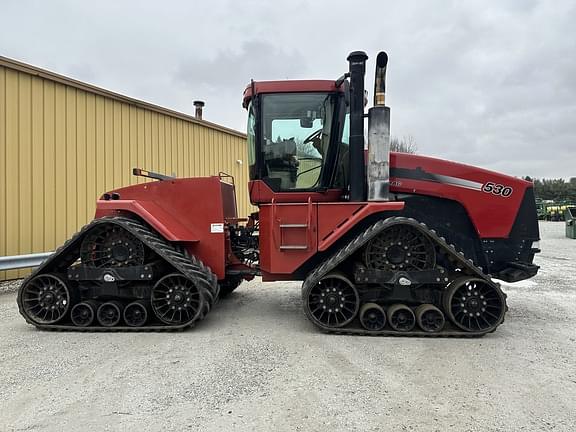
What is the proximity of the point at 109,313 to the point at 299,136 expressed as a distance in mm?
3025

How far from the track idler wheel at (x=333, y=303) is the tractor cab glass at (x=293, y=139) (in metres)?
1.20

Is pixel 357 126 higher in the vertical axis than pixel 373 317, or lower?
higher

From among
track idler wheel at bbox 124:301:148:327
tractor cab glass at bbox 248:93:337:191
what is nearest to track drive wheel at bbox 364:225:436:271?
tractor cab glass at bbox 248:93:337:191

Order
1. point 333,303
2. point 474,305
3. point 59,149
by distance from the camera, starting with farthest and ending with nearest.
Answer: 1. point 59,149
2. point 333,303
3. point 474,305

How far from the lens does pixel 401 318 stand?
163 inches

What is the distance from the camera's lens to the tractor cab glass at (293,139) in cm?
461

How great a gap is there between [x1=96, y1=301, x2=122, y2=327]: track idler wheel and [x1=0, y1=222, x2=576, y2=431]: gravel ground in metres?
0.21

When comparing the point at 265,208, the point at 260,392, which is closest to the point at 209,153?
the point at 265,208

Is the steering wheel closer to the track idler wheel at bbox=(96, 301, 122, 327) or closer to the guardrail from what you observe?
the track idler wheel at bbox=(96, 301, 122, 327)

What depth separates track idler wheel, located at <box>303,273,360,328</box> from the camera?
13.6ft

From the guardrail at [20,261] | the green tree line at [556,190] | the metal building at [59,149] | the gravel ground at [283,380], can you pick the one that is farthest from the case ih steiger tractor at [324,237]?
the green tree line at [556,190]

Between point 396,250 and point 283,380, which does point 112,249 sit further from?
point 396,250

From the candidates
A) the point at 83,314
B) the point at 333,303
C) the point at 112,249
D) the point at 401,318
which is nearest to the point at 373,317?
the point at 401,318

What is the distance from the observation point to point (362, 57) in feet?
14.4
